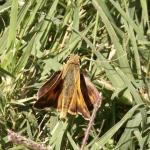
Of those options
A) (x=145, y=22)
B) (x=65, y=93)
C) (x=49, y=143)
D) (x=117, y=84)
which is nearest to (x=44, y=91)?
(x=65, y=93)

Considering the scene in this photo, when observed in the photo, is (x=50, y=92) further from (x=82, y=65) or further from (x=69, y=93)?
(x=82, y=65)

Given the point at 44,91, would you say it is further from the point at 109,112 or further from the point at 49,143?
the point at 109,112

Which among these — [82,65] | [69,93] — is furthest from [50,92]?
[82,65]

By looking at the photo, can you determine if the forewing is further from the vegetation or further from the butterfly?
the vegetation

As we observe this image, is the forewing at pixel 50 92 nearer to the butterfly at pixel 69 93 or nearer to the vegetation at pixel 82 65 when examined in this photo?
the butterfly at pixel 69 93

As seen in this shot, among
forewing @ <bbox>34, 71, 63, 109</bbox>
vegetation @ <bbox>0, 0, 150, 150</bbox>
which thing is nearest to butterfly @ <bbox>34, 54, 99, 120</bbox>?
forewing @ <bbox>34, 71, 63, 109</bbox>

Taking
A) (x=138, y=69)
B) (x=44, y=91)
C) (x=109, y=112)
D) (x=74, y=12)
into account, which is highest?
(x=74, y=12)

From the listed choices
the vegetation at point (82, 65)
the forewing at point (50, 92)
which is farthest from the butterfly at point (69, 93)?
the vegetation at point (82, 65)
